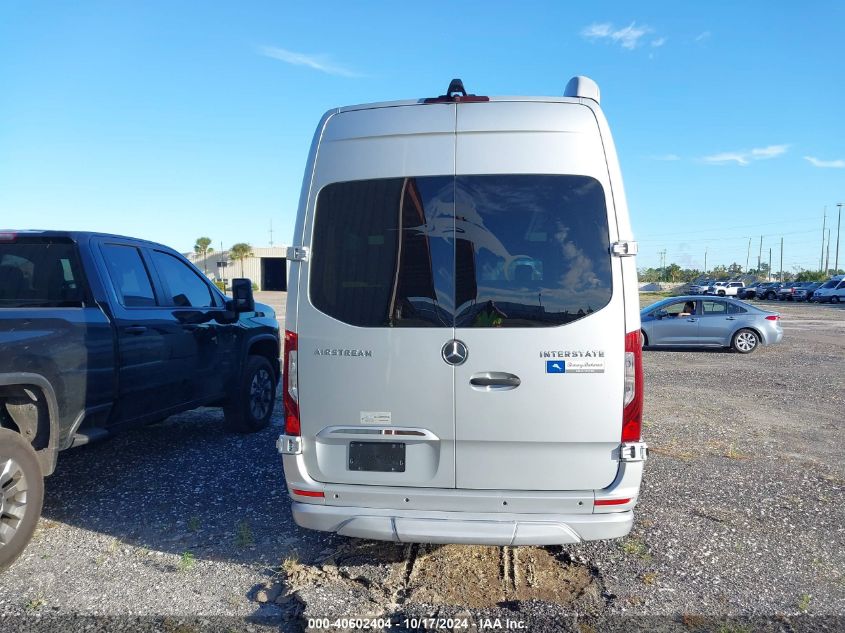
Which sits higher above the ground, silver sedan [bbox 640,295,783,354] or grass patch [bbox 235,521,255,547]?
silver sedan [bbox 640,295,783,354]

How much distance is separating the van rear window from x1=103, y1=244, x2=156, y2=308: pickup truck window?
2761mm

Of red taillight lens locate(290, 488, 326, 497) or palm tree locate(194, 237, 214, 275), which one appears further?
palm tree locate(194, 237, 214, 275)

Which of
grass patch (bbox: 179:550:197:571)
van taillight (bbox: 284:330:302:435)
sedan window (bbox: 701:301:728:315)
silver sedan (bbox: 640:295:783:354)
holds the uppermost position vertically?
van taillight (bbox: 284:330:302:435)

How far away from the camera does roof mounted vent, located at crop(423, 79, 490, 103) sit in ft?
11.8

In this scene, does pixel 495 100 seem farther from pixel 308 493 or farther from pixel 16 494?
pixel 16 494

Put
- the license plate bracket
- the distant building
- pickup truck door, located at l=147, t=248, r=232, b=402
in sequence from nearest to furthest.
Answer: the license plate bracket
pickup truck door, located at l=147, t=248, r=232, b=402
the distant building

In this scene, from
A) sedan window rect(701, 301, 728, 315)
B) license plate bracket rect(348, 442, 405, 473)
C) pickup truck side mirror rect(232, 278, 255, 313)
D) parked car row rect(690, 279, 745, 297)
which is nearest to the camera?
license plate bracket rect(348, 442, 405, 473)

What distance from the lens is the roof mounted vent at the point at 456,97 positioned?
11.8ft

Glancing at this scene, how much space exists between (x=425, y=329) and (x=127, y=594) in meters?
2.27

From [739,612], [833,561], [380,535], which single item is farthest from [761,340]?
[380,535]

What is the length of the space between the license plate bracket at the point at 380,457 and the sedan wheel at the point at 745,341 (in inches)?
582

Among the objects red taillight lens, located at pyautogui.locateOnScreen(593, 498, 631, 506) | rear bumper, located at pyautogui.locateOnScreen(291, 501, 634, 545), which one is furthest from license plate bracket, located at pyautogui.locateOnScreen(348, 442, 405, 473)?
red taillight lens, located at pyautogui.locateOnScreen(593, 498, 631, 506)

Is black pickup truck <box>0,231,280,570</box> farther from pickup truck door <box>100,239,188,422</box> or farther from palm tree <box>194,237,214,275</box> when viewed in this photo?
palm tree <box>194,237,214,275</box>

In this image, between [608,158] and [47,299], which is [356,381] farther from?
[47,299]
